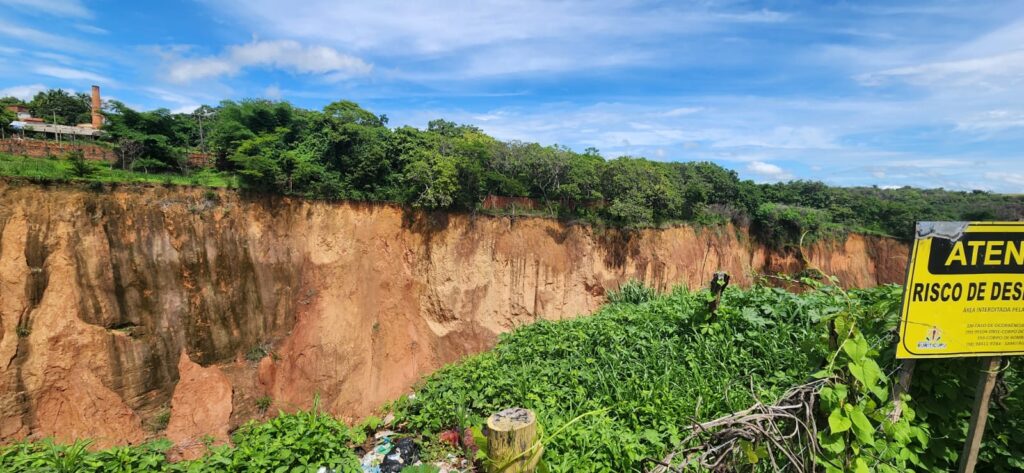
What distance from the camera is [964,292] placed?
2264 millimetres

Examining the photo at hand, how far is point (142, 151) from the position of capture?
1333cm

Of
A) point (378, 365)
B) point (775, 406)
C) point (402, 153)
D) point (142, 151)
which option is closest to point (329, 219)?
point (402, 153)

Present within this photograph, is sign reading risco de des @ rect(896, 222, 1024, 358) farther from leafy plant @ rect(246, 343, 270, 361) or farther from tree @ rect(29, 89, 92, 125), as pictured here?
tree @ rect(29, 89, 92, 125)

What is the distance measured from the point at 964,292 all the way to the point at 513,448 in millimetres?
2356

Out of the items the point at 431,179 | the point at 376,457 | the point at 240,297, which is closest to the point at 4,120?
the point at 240,297

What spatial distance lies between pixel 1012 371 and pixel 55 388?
49.8 ft

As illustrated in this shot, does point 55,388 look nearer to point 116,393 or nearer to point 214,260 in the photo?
point 116,393

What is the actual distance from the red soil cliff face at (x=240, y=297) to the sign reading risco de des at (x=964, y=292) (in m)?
11.3

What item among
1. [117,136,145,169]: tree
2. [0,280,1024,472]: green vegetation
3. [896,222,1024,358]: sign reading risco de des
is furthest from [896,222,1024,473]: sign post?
[117,136,145,169]: tree

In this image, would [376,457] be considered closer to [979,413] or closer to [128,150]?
[979,413]

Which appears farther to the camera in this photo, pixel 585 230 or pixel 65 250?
pixel 585 230

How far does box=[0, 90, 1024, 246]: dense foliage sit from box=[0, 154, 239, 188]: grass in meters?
0.66

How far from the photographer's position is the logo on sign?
88.3 inches

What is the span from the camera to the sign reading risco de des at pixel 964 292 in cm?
222
